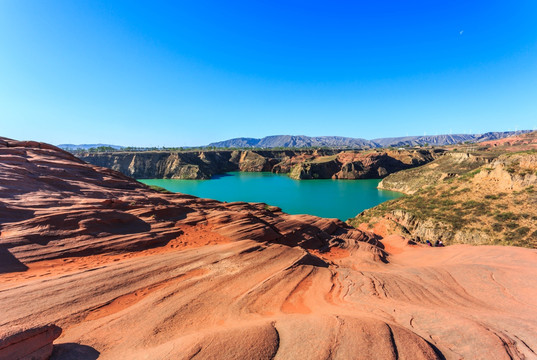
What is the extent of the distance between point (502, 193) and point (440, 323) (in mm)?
32454

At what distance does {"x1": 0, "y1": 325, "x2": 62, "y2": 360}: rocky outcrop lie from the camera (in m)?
4.32

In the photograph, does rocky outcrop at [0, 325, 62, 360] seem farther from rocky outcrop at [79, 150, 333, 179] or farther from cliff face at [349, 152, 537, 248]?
rocky outcrop at [79, 150, 333, 179]

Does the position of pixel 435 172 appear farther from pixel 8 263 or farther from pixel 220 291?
pixel 8 263

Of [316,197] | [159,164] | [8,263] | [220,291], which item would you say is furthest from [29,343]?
[159,164]

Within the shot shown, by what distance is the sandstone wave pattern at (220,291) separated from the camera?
18.8ft

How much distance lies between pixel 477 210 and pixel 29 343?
3804cm

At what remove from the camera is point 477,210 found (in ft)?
90.9

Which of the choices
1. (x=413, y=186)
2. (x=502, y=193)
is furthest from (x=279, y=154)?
(x=502, y=193)

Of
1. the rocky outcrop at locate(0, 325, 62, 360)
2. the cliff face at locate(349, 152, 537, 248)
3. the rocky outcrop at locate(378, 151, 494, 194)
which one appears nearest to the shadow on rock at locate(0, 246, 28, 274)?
the rocky outcrop at locate(0, 325, 62, 360)

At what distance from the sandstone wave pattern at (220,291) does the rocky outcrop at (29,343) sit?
0.03 m

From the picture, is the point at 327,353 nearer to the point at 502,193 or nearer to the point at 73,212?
the point at 73,212

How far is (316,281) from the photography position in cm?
1122

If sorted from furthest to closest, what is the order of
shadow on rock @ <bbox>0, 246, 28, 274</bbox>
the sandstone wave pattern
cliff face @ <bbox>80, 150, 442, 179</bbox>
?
cliff face @ <bbox>80, 150, 442, 179</bbox> → shadow on rock @ <bbox>0, 246, 28, 274</bbox> → the sandstone wave pattern

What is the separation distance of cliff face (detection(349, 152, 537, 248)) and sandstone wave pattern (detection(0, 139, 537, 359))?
29.0 feet
